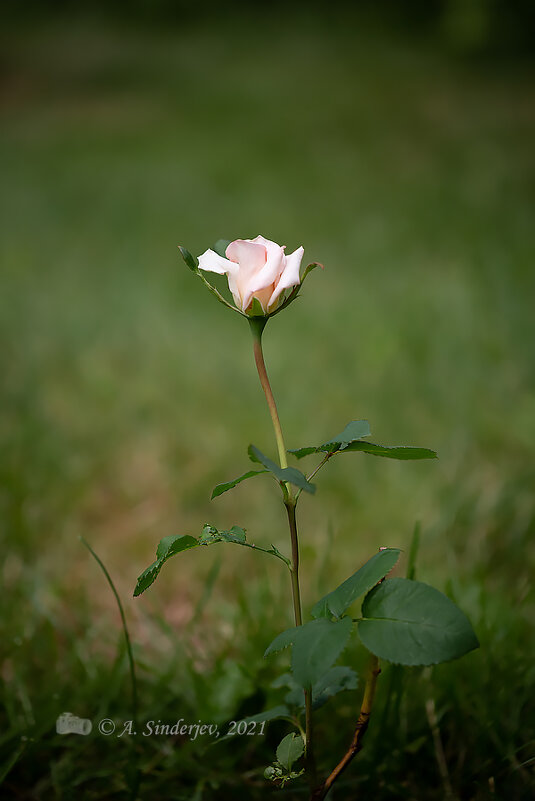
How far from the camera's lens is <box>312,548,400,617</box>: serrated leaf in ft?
1.60

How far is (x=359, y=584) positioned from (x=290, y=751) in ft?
0.61

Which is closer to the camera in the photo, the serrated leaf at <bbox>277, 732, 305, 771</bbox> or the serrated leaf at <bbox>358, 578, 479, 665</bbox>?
the serrated leaf at <bbox>358, 578, 479, 665</bbox>

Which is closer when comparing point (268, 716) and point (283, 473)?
point (283, 473)

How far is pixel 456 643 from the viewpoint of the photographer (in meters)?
0.44

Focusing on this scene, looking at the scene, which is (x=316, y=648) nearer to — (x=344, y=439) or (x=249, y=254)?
(x=344, y=439)

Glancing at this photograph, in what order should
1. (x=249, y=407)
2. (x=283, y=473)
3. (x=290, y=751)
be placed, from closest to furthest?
(x=283, y=473), (x=290, y=751), (x=249, y=407)

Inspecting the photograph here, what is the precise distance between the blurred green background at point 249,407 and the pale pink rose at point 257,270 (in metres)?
0.46

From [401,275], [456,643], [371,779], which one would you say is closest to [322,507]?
[371,779]

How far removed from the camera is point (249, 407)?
6.17 feet

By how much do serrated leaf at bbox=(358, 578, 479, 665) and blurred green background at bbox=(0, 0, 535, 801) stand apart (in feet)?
0.89

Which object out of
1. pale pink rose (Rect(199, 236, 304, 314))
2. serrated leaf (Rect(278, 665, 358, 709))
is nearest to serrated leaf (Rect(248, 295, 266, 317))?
pale pink rose (Rect(199, 236, 304, 314))

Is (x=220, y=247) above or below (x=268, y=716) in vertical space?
above

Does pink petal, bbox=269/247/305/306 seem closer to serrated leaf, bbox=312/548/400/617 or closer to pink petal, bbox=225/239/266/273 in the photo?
pink petal, bbox=225/239/266/273

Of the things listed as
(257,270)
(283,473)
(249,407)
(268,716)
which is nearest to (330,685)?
(268,716)
